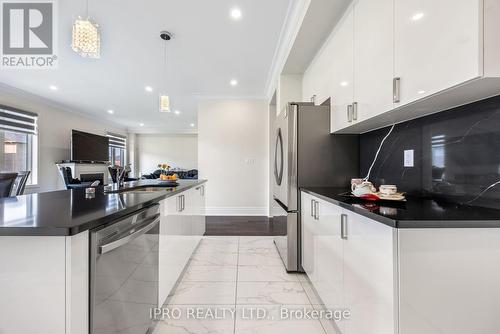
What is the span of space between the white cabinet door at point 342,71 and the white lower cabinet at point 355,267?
2.46 feet

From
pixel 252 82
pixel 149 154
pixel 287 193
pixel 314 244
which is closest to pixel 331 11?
pixel 287 193

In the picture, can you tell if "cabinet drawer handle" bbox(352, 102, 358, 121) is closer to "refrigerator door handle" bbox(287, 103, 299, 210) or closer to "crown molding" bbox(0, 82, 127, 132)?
"refrigerator door handle" bbox(287, 103, 299, 210)

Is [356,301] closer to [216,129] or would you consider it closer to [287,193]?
[287,193]

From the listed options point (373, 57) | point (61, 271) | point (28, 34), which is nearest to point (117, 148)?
point (28, 34)

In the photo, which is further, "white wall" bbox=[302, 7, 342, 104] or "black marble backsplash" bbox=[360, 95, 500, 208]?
"white wall" bbox=[302, 7, 342, 104]

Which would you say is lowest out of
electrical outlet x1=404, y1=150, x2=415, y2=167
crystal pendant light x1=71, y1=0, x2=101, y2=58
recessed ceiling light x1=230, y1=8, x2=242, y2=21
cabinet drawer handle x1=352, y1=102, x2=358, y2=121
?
electrical outlet x1=404, y1=150, x2=415, y2=167

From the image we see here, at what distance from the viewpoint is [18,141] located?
5.08 metres

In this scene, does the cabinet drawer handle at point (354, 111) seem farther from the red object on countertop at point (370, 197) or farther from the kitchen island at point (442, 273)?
the kitchen island at point (442, 273)

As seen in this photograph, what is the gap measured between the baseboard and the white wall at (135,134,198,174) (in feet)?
19.7

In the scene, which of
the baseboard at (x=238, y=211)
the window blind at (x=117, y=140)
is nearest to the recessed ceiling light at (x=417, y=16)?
the baseboard at (x=238, y=211)

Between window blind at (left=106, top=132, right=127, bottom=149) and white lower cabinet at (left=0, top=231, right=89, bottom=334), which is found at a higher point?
window blind at (left=106, top=132, right=127, bottom=149)

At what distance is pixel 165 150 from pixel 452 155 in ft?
34.7

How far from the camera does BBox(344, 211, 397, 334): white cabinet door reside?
2.88 feet

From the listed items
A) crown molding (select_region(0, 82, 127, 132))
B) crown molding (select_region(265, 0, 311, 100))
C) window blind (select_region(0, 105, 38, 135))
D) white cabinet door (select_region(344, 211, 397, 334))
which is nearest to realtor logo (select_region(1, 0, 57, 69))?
crown molding (select_region(0, 82, 127, 132))
